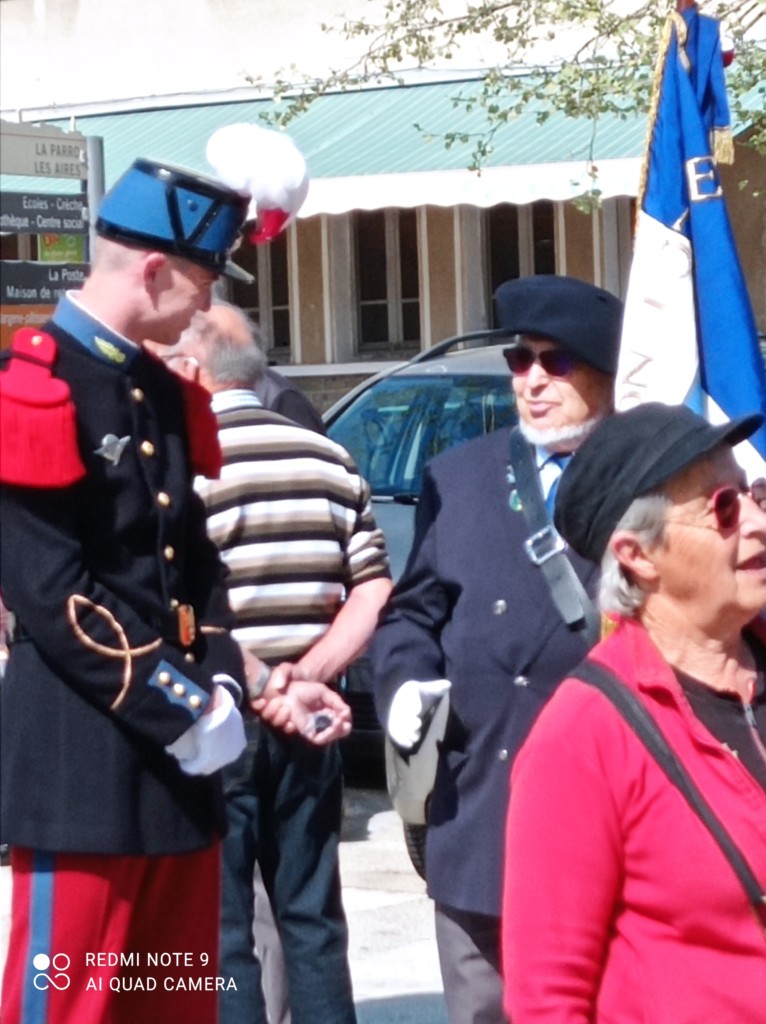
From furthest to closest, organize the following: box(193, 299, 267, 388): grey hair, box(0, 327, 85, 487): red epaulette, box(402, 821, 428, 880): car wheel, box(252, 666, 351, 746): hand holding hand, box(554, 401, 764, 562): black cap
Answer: box(402, 821, 428, 880): car wheel, box(193, 299, 267, 388): grey hair, box(252, 666, 351, 746): hand holding hand, box(0, 327, 85, 487): red epaulette, box(554, 401, 764, 562): black cap

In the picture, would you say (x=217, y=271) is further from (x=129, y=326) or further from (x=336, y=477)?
(x=336, y=477)

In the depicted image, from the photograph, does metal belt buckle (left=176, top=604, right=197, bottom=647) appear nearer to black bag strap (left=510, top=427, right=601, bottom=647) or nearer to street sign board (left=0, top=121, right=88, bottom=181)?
black bag strap (left=510, top=427, right=601, bottom=647)

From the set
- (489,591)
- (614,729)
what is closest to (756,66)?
(489,591)

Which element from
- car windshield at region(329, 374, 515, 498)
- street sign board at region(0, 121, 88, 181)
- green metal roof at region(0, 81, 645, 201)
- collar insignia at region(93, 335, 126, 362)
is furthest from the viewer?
green metal roof at region(0, 81, 645, 201)

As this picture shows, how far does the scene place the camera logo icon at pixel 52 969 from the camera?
3.39 meters

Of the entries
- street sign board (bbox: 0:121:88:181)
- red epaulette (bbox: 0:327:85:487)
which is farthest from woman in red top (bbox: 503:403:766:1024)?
street sign board (bbox: 0:121:88:181)

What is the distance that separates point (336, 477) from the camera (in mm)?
4531

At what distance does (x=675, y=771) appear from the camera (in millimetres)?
2518

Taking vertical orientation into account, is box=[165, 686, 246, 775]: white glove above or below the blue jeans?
above

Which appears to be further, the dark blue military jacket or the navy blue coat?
the navy blue coat

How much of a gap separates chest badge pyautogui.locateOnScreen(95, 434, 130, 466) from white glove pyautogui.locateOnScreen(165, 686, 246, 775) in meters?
0.44

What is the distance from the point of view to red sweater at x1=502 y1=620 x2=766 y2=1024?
8.16ft

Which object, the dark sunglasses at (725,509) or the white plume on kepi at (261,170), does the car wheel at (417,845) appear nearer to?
the white plume on kepi at (261,170)

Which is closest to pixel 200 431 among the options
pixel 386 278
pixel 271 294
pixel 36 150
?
pixel 36 150
